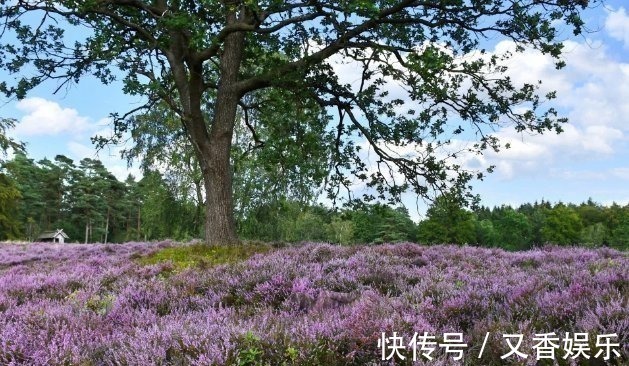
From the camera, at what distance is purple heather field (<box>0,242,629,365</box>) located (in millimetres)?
3344

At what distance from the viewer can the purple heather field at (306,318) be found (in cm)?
334

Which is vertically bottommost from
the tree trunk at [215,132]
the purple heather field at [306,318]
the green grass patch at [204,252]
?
the purple heather field at [306,318]

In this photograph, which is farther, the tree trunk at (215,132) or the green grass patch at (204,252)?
the tree trunk at (215,132)

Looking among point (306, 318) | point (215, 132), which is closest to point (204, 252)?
point (215, 132)

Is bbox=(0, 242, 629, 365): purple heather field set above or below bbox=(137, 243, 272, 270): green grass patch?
below

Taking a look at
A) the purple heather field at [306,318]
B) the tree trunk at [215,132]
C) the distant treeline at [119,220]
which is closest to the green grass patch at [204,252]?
the tree trunk at [215,132]

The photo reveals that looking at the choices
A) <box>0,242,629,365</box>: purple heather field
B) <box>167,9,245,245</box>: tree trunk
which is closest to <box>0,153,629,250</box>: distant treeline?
<box>167,9,245,245</box>: tree trunk

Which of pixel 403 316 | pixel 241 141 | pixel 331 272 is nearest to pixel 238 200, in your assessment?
pixel 241 141

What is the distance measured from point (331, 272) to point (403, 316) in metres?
2.89

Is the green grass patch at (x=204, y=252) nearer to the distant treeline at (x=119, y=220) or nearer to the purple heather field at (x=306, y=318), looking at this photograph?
the purple heather field at (x=306, y=318)

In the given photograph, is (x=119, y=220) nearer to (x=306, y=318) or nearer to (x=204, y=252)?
(x=204, y=252)

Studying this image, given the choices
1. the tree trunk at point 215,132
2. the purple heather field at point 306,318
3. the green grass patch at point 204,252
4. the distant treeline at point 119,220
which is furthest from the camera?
the distant treeline at point 119,220

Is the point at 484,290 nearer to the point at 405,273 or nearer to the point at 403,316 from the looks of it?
the point at 403,316

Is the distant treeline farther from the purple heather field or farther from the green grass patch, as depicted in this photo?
the purple heather field
